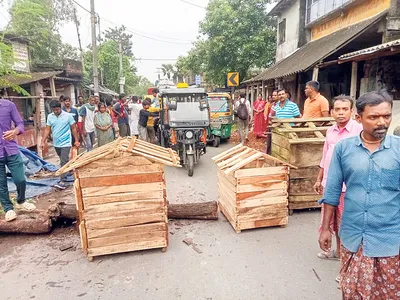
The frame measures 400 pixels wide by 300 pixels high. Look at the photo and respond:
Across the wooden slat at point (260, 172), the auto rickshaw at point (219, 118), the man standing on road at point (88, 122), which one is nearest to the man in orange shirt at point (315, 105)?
the wooden slat at point (260, 172)

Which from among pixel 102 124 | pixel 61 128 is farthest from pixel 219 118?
A: pixel 61 128

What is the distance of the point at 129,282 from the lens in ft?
9.67

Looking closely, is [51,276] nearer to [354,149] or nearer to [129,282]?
[129,282]

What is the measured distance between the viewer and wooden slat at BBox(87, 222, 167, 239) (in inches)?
129

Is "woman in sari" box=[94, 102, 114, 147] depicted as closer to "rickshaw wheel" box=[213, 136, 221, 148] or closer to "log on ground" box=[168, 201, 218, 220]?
"rickshaw wheel" box=[213, 136, 221, 148]

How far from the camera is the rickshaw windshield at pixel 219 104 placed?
1134 centimetres

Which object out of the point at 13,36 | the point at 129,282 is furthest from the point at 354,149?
the point at 13,36

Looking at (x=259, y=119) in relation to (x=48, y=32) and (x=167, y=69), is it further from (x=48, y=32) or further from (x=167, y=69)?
(x=167, y=69)

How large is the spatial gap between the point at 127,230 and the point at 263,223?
1.85 metres

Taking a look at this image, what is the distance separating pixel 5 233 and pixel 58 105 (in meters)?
2.64

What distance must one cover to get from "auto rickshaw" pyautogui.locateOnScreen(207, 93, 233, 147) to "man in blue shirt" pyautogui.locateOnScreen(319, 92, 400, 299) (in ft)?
28.7

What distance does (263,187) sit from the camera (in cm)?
388

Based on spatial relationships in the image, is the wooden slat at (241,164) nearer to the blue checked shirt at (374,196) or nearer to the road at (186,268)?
the road at (186,268)

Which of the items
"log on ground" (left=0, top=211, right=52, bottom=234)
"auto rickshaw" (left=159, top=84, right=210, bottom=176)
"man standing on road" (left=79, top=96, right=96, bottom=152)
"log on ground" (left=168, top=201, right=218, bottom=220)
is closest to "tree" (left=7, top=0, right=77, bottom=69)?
"man standing on road" (left=79, top=96, right=96, bottom=152)
